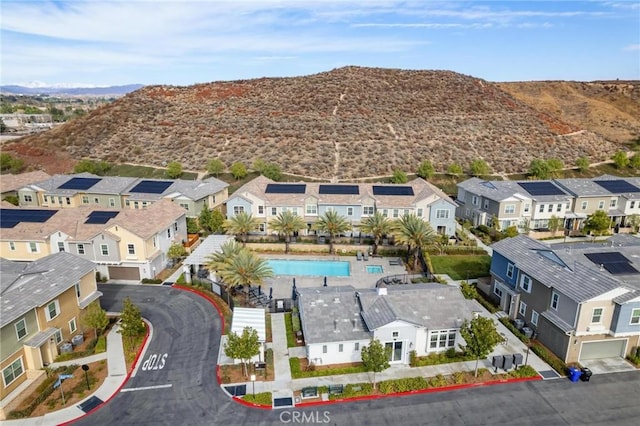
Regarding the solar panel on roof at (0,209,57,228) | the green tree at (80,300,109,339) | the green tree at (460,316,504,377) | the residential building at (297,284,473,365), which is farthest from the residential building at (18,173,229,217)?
the green tree at (460,316,504,377)

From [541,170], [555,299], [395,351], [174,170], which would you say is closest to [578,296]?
[555,299]

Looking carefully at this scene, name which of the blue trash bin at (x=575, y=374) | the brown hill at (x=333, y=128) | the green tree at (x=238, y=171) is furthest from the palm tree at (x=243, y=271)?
the brown hill at (x=333, y=128)

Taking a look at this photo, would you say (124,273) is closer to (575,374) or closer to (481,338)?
(481,338)

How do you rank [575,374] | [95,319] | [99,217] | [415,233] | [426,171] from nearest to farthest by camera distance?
[575,374] → [95,319] → [415,233] → [99,217] → [426,171]

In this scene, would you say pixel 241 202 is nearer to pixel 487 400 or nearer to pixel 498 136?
pixel 487 400

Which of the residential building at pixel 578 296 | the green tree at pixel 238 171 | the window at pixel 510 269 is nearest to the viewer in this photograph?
the residential building at pixel 578 296

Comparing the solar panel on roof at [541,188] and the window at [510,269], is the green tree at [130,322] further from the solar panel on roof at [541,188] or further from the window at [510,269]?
the solar panel on roof at [541,188]
